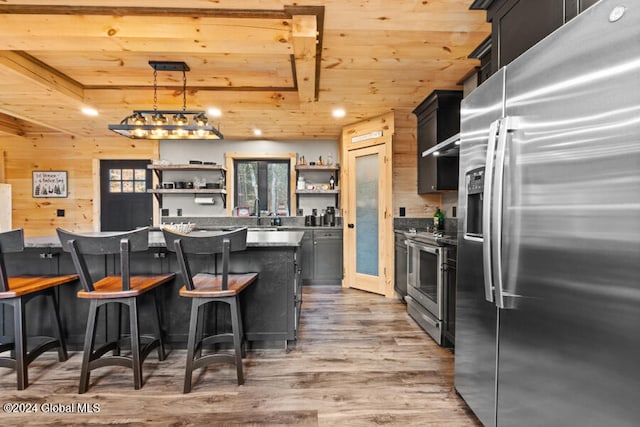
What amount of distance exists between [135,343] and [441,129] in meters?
3.58

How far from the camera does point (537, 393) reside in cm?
127

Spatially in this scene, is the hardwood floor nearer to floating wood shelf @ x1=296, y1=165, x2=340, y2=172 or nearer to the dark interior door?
floating wood shelf @ x1=296, y1=165, x2=340, y2=172

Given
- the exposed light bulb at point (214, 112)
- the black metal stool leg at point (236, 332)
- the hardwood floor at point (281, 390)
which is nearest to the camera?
the hardwood floor at point (281, 390)

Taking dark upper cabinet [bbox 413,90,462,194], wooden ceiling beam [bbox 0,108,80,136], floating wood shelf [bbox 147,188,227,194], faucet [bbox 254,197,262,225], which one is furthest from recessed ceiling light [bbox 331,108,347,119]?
wooden ceiling beam [bbox 0,108,80,136]

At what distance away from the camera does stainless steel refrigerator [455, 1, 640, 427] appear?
93 cm

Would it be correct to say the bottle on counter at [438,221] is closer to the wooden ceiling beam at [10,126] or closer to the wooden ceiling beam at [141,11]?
the wooden ceiling beam at [141,11]

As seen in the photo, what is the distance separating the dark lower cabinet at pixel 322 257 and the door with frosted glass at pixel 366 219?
19cm

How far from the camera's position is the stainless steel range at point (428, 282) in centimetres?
283

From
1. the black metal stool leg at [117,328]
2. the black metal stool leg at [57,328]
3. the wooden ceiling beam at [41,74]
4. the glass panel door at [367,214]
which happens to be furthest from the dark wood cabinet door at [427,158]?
the wooden ceiling beam at [41,74]

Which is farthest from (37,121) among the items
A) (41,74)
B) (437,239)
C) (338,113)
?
(437,239)

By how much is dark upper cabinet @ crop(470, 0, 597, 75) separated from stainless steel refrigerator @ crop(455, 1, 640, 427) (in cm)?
24

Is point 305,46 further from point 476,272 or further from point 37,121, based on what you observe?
point 37,121

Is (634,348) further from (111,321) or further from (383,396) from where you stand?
(111,321)

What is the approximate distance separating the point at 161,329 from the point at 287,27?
100 inches
